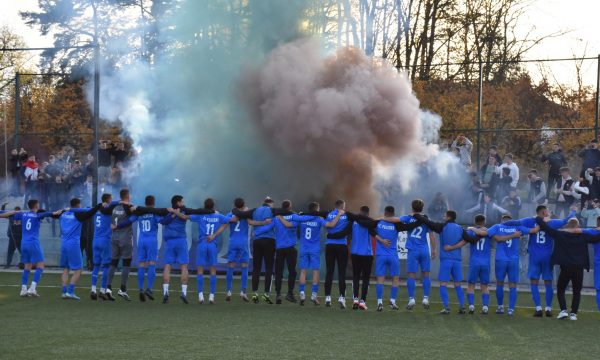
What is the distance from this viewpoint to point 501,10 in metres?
33.3

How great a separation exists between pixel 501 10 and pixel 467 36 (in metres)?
2.38

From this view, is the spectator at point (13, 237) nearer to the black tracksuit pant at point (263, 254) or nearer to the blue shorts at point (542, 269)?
the black tracksuit pant at point (263, 254)

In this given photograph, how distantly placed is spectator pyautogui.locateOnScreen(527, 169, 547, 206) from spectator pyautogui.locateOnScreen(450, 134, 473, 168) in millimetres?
1740

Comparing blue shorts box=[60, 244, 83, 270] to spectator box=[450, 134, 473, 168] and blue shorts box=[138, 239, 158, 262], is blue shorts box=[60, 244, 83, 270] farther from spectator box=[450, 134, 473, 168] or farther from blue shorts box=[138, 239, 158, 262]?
spectator box=[450, 134, 473, 168]

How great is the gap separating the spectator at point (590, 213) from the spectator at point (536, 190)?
6.73 ft

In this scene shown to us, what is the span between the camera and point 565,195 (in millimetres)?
20734

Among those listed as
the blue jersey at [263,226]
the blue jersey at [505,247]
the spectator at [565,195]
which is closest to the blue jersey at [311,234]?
the blue jersey at [263,226]

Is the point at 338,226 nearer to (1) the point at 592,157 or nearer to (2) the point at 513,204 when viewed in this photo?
(2) the point at 513,204

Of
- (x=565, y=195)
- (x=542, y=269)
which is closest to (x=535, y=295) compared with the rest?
(x=542, y=269)

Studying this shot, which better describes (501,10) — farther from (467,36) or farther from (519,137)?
(519,137)

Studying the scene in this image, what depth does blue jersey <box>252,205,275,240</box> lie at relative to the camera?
15039mm

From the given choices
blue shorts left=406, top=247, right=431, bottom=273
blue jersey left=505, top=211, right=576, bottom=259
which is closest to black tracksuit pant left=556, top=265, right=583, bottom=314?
blue jersey left=505, top=211, right=576, bottom=259

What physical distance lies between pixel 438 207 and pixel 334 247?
7.04m

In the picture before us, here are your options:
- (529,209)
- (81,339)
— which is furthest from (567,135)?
(81,339)
